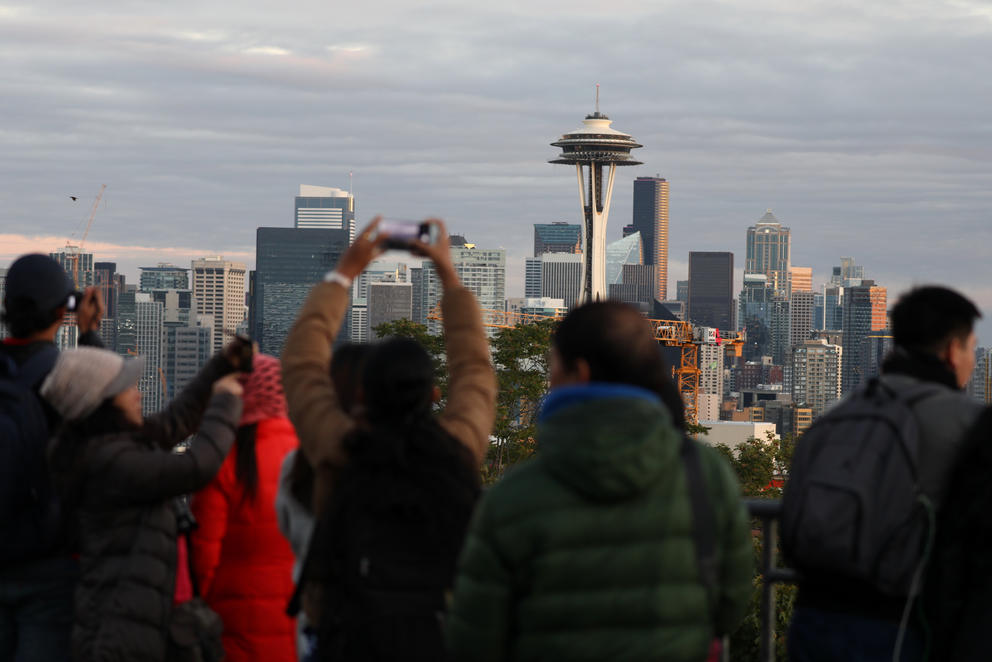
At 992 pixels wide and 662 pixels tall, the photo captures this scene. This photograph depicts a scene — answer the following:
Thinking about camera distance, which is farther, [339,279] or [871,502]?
[339,279]

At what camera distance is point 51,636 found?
468 centimetres

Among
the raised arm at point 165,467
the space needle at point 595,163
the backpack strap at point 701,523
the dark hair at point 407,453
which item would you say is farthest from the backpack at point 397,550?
the space needle at point 595,163

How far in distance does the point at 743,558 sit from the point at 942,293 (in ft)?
4.09

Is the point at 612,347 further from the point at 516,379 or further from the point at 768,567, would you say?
the point at 516,379

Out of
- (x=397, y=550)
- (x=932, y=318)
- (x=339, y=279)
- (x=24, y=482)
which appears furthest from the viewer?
(x=24, y=482)

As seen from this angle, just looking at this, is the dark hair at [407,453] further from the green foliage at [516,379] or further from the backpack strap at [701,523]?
the green foliage at [516,379]

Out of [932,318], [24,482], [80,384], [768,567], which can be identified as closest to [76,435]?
[80,384]

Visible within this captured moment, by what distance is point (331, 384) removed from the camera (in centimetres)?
416

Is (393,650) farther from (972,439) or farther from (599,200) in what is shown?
(599,200)

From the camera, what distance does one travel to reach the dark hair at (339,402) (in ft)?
13.8

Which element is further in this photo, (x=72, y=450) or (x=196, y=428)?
(x=196, y=428)

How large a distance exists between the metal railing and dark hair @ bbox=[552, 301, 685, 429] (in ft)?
4.91

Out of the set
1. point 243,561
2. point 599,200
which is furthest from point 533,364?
point 599,200

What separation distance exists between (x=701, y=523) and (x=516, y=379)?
51.6 m
